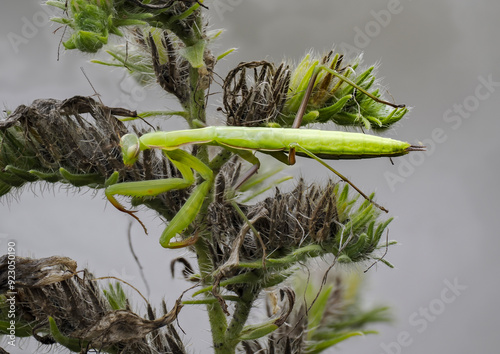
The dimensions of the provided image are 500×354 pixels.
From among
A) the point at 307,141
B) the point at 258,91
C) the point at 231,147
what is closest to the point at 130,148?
the point at 231,147

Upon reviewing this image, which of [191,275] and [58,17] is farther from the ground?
[58,17]

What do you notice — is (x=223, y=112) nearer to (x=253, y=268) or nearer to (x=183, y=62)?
(x=183, y=62)

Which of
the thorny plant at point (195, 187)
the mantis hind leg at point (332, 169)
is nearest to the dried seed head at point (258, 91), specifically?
the thorny plant at point (195, 187)

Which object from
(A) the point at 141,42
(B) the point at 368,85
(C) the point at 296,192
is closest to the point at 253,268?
(C) the point at 296,192

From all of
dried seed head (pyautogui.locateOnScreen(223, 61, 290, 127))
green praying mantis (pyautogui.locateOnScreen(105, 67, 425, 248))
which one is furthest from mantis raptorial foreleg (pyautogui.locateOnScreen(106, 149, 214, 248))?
dried seed head (pyautogui.locateOnScreen(223, 61, 290, 127))

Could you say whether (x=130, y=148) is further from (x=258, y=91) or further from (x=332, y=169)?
(x=332, y=169)

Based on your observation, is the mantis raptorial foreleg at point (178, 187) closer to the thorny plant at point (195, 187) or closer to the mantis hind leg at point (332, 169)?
the thorny plant at point (195, 187)
